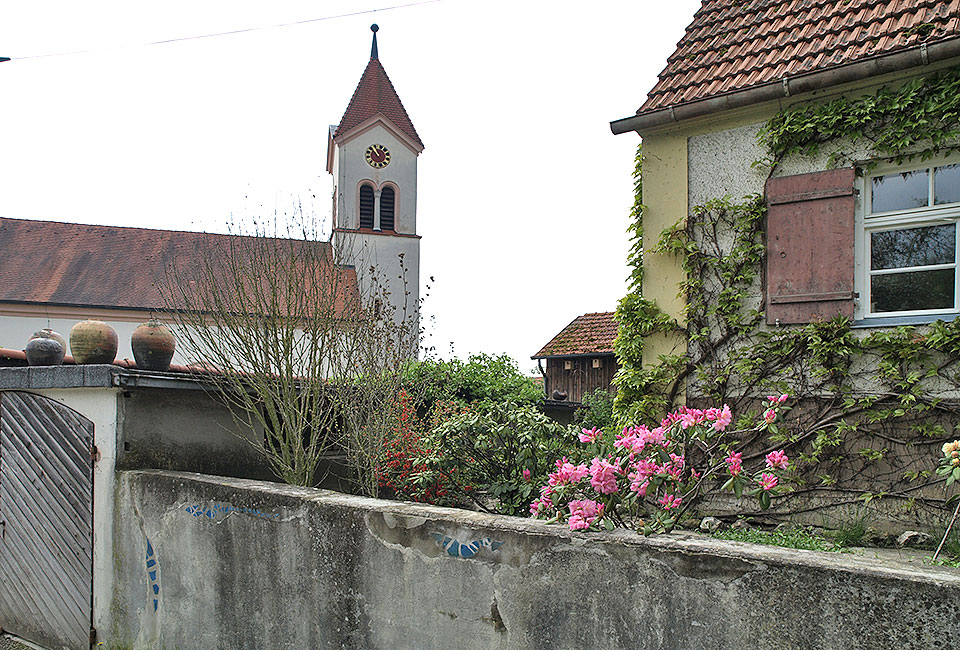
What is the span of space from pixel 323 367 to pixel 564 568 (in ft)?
→ 15.5

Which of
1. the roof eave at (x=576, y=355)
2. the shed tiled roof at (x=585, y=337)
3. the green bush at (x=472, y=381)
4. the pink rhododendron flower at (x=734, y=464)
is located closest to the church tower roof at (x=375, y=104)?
the shed tiled roof at (x=585, y=337)

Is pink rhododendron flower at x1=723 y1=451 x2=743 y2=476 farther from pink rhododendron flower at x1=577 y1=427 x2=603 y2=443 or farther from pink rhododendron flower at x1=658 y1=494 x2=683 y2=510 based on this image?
pink rhododendron flower at x1=577 y1=427 x2=603 y2=443

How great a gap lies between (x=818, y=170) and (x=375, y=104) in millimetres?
31140

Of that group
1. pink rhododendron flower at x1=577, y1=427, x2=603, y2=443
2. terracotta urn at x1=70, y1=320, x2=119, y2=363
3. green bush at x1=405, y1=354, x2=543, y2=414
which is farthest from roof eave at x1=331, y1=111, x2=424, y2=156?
pink rhododendron flower at x1=577, y1=427, x2=603, y2=443

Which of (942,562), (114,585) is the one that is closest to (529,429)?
(942,562)

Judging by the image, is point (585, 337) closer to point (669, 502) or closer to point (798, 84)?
point (798, 84)

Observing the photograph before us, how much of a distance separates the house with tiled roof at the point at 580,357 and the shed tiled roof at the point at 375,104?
53.6 feet

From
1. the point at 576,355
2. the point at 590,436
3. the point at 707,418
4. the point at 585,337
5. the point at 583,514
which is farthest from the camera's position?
the point at 585,337

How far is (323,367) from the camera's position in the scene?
7645mm

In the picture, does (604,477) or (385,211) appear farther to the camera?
(385,211)

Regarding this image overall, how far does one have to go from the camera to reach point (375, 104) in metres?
35.6

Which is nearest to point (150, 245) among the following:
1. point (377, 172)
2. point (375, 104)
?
point (377, 172)

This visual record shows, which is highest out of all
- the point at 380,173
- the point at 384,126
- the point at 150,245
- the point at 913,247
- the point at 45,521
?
the point at 384,126

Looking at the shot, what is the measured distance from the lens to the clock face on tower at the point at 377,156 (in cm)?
3503
